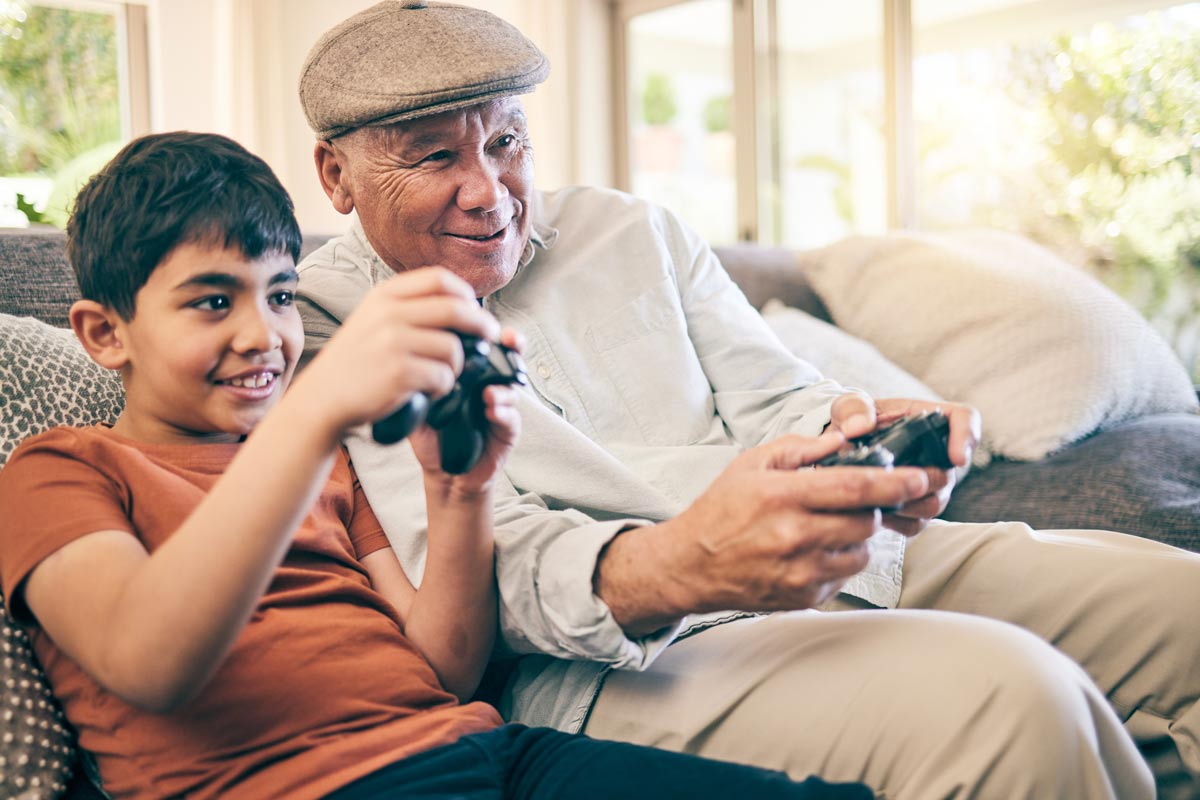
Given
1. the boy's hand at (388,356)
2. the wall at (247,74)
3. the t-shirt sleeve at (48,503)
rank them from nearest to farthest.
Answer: the boy's hand at (388,356), the t-shirt sleeve at (48,503), the wall at (247,74)

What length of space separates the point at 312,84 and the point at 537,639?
0.68 meters

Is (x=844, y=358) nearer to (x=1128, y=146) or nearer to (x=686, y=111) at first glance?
(x=1128, y=146)

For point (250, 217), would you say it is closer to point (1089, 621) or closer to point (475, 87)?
point (475, 87)

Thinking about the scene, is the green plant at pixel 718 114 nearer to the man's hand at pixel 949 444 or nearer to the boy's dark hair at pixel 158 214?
the man's hand at pixel 949 444

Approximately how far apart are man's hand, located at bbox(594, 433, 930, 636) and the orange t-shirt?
0.18 meters

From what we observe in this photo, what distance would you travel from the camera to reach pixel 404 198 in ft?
3.70

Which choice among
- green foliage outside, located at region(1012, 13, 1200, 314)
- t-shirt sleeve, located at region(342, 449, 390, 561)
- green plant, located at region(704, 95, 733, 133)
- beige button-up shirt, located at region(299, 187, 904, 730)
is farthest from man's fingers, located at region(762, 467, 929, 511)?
green plant, located at region(704, 95, 733, 133)

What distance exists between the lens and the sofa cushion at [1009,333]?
5.67 feet

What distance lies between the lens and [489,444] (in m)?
0.83

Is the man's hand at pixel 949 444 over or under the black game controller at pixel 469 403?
under

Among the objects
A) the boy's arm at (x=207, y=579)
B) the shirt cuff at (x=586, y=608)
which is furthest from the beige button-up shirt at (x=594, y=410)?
the boy's arm at (x=207, y=579)

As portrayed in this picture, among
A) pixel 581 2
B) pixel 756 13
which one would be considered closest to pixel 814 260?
pixel 756 13

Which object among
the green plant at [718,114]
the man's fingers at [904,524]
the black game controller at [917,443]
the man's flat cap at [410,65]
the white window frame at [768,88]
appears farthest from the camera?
the green plant at [718,114]

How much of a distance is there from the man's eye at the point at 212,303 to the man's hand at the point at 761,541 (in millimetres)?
413
